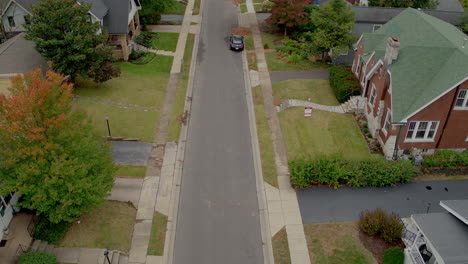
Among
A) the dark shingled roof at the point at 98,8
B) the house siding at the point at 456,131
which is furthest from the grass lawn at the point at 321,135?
the dark shingled roof at the point at 98,8

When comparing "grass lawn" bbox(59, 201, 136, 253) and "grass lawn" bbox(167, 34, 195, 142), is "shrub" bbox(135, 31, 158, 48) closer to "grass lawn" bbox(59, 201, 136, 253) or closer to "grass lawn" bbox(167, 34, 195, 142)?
"grass lawn" bbox(167, 34, 195, 142)

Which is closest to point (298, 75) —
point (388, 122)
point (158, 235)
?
point (388, 122)

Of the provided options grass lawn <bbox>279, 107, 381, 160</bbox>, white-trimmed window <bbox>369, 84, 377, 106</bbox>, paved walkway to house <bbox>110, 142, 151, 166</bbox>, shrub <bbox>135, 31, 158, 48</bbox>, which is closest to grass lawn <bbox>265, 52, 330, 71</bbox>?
grass lawn <bbox>279, 107, 381, 160</bbox>

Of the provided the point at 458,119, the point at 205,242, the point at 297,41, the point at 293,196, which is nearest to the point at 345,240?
the point at 293,196

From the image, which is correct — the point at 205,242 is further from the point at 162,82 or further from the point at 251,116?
Result: the point at 162,82

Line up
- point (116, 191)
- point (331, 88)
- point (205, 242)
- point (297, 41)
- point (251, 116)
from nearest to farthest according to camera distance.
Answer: point (205, 242) < point (116, 191) < point (251, 116) < point (331, 88) < point (297, 41)

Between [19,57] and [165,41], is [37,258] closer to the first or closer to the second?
[19,57]
